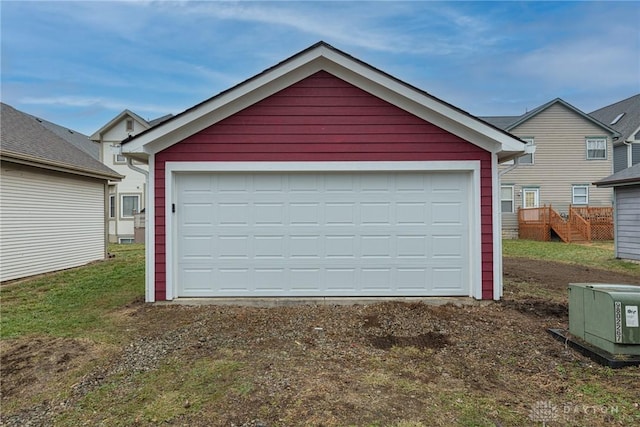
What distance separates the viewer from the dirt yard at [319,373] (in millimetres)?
2867

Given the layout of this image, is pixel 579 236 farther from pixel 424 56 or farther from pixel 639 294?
pixel 639 294

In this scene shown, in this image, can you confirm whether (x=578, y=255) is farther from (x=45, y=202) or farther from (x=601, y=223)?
(x=45, y=202)

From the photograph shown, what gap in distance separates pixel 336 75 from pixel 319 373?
4929mm

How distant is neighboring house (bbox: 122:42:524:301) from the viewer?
20.5ft

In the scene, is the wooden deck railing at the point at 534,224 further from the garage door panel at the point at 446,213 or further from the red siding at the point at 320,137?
the garage door panel at the point at 446,213

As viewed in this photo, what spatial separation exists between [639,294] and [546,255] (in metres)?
10.4

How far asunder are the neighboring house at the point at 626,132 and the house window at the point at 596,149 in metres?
1.76

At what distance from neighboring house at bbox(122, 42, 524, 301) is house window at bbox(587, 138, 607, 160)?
18.5 metres

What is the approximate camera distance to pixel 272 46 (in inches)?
622

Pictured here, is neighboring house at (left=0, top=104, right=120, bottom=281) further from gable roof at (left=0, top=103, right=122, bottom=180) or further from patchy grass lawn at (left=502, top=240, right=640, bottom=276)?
patchy grass lawn at (left=502, top=240, right=640, bottom=276)

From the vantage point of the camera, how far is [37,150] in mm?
9688

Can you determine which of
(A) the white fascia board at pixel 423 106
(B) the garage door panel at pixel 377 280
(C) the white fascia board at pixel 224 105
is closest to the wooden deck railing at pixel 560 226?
(A) the white fascia board at pixel 423 106

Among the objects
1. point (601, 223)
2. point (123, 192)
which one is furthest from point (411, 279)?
point (123, 192)

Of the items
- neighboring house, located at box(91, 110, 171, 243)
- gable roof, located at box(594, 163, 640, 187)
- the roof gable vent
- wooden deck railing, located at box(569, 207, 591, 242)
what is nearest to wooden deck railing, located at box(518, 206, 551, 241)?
wooden deck railing, located at box(569, 207, 591, 242)
